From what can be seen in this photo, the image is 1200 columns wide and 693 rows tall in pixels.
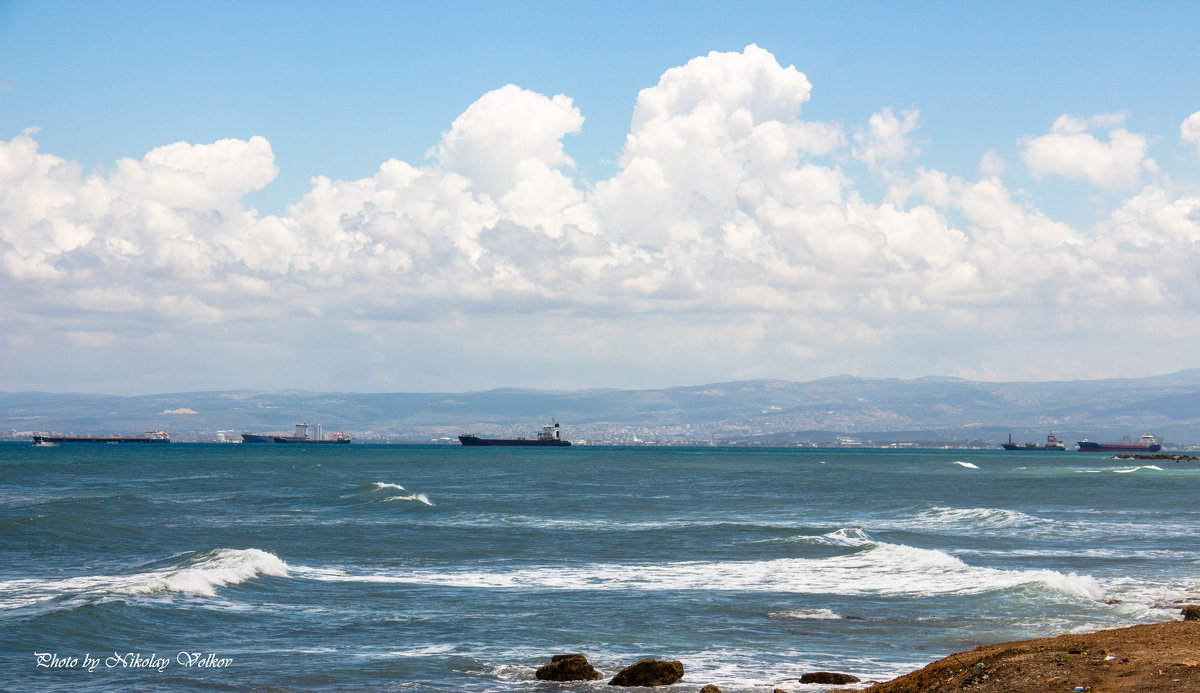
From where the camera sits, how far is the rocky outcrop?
17.5 metres

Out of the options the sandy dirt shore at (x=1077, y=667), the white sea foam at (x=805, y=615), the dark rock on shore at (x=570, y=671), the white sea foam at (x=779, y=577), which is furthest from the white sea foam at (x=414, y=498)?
the sandy dirt shore at (x=1077, y=667)

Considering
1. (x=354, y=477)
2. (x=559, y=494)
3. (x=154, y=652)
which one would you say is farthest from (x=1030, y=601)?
(x=354, y=477)

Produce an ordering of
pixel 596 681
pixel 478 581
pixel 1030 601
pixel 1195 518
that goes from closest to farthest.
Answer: pixel 596 681 → pixel 1030 601 → pixel 478 581 → pixel 1195 518

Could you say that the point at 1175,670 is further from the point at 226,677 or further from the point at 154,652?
the point at 154,652

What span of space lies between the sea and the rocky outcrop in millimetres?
265

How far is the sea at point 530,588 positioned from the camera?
19.5 m

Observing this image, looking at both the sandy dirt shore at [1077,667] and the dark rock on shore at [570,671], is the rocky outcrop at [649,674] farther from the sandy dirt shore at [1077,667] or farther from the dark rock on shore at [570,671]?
the sandy dirt shore at [1077,667]

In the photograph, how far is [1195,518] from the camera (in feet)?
171

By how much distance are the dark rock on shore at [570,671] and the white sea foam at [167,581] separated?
1314 centimetres

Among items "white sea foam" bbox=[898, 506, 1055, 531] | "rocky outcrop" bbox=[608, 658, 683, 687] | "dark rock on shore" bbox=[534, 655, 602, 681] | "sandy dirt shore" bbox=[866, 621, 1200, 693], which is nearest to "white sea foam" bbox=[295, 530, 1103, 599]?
"dark rock on shore" bbox=[534, 655, 602, 681]

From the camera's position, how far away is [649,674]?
692 inches

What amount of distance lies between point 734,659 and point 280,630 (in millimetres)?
10655

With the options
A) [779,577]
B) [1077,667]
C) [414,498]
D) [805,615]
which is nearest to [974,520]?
[779,577]

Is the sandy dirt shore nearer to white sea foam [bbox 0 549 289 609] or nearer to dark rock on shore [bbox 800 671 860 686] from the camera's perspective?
dark rock on shore [bbox 800 671 860 686]
